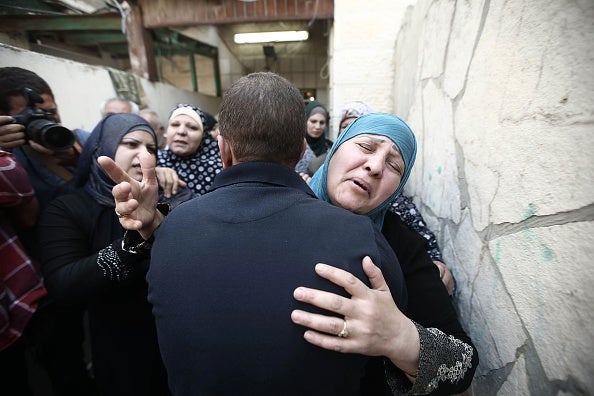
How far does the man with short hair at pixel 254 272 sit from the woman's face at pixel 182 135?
66.9 inches

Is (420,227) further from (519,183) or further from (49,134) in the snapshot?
(49,134)

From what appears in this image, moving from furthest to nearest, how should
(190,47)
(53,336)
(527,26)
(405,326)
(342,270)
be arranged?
1. (190,47)
2. (53,336)
3. (527,26)
4. (405,326)
5. (342,270)

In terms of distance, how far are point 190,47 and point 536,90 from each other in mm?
7049

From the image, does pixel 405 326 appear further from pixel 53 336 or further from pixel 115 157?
pixel 53 336

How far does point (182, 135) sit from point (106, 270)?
1.37 metres

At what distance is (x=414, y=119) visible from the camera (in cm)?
244

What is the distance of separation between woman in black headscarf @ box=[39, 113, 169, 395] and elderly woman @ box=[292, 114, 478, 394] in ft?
3.37

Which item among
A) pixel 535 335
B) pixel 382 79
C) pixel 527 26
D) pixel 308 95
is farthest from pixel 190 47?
pixel 535 335

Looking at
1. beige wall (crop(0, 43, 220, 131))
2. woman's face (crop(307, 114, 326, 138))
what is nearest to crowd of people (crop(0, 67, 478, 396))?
beige wall (crop(0, 43, 220, 131))

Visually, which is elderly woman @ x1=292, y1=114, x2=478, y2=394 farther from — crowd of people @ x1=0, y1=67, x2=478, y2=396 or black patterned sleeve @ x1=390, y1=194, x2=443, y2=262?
black patterned sleeve @ x1=390, y1=194, x2=443, y2=262

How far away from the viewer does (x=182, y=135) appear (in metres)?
2.31

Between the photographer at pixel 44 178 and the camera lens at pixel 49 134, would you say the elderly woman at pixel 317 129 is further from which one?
the camera lens at pixel 49 134

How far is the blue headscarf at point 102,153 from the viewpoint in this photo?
4.84 feet

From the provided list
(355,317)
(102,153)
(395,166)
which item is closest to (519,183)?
(395,166)
